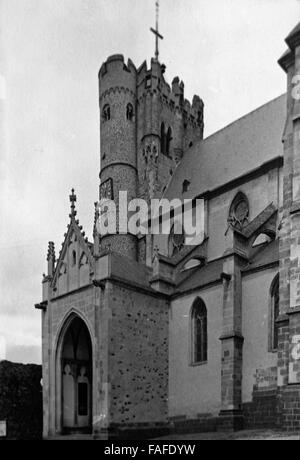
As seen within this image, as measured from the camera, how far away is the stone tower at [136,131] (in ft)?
102

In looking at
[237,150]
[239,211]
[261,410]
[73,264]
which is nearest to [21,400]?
[73,264]

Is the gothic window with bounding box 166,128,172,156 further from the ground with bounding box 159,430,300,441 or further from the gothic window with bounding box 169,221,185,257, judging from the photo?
the ground with bounding box 159,430,300,441

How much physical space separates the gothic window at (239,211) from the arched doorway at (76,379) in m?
7.50

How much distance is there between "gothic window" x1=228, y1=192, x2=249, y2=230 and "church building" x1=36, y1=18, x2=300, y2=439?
3.3 inches

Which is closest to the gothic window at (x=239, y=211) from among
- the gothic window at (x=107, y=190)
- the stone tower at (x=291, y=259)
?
the stone tower at (x=291, y=259)

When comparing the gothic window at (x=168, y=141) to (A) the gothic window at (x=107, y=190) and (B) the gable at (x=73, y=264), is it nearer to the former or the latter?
(A) the gothic window at (x=107, y=190)

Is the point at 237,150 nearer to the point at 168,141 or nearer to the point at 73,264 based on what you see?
the point at 168,141

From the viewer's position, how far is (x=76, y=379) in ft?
77.8

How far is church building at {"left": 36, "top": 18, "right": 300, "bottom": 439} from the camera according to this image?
55.8 feet

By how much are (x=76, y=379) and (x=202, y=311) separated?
246 inches

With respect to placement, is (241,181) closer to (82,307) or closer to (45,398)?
(82,307)

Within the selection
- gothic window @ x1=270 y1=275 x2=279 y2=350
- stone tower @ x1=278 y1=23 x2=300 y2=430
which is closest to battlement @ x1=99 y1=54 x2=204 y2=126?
stone tower @ x1=278 y1=23 x2=300 y2=430
